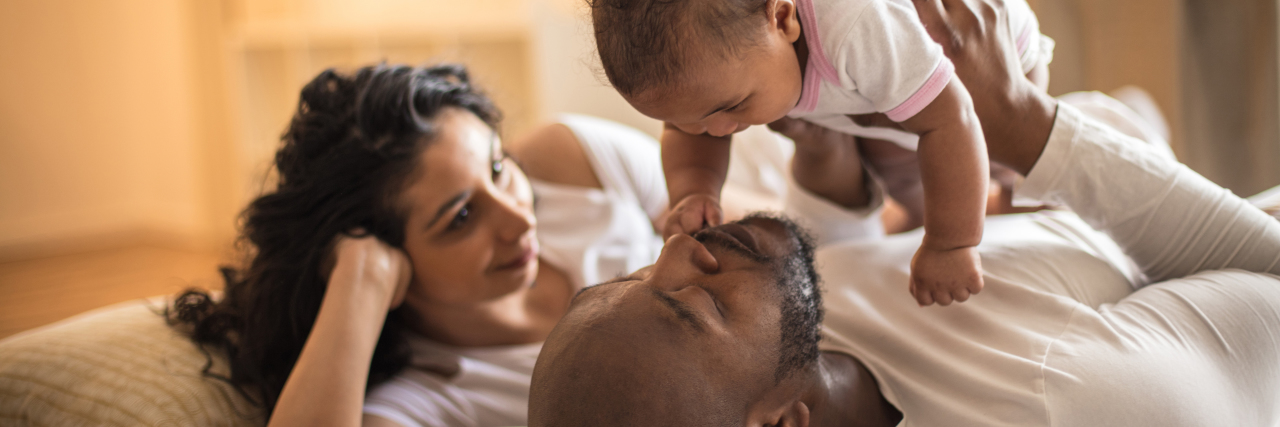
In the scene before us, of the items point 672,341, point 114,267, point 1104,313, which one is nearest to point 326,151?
point 672,341

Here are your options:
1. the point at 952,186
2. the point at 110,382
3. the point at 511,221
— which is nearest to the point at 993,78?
the point at 952,186

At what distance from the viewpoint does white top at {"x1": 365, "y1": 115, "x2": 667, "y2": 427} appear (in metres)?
1.39

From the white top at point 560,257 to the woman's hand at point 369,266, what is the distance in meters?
0.17

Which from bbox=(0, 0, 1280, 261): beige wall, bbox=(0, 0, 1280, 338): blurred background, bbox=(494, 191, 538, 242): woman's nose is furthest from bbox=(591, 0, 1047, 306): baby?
bbox=(0, 0, 1280, 261): beige wall

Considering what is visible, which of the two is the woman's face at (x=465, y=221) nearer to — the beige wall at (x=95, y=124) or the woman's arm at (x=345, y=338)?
the woman's arm at (x=345, y=338)

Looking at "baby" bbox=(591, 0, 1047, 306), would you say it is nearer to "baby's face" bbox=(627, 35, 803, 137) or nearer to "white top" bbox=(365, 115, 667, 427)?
"baby's face" bbox=(627, 35, 803, 137)

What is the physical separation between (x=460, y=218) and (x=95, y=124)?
416 centimetres

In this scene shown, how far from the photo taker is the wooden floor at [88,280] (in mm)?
2877

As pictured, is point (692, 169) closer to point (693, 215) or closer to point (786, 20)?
point (693, 215)

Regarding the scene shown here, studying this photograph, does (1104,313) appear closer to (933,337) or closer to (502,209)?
(933,337)

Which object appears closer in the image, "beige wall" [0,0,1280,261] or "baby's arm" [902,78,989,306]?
"baby's arm" [902,78,989,306]

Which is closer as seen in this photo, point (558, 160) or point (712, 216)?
point (712, 216)

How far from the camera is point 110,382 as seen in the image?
3.84 ft

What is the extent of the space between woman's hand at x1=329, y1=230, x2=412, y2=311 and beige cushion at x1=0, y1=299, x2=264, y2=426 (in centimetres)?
26
